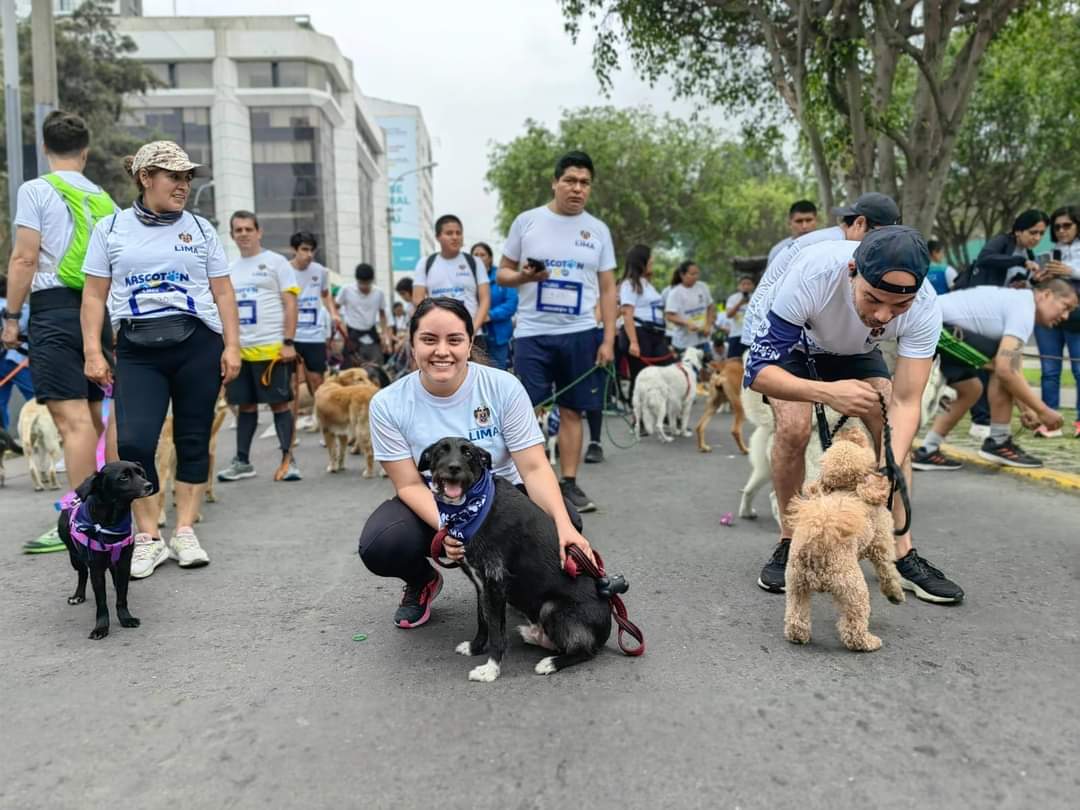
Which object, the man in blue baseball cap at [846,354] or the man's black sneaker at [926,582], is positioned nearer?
the man in blue baseball cap at [846,354]

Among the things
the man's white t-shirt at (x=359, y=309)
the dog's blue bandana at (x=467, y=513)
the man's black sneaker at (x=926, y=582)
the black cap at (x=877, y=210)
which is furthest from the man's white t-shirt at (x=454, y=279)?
the dog's blue bandana at (x=467, y=513)

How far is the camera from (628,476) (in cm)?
755

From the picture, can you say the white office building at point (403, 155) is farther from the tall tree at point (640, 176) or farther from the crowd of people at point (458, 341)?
the crowd of people at point (458, 341)

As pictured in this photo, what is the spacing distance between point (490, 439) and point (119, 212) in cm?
256

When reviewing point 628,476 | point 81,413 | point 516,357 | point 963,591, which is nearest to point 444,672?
point 963,591

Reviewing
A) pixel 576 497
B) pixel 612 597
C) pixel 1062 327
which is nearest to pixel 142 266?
pixel 612 597

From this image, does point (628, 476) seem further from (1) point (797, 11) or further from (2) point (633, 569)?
(1) point (797, 11)

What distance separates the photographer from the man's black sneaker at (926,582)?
3.84m

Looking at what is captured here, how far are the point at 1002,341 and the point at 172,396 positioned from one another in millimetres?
5707

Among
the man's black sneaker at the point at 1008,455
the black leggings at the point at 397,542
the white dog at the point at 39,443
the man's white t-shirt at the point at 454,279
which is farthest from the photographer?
the man's white t-shirt at the point at 454,279

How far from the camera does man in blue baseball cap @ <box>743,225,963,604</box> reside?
11.1ft

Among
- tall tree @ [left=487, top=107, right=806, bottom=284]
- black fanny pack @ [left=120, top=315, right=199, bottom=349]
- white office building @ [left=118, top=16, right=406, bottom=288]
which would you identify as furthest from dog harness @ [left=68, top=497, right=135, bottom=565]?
white office building @ [left=118, top=16, right=406, bottom=288]

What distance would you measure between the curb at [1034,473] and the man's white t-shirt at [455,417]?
4.72 metres

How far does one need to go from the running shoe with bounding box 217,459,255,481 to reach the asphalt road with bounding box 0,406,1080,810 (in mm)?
2822
